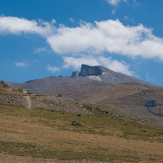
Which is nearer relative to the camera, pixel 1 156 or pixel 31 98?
pixel 1 156

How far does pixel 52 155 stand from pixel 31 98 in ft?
227

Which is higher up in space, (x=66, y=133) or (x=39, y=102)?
(x=39, y=102)

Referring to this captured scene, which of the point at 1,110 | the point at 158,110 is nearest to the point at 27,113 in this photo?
the point at 1,110

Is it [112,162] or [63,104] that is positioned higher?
[63,104]

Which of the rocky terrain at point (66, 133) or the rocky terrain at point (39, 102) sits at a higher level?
the rocky terrain at point (39, 102)

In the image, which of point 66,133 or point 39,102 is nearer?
point 66,133

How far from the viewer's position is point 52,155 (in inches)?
1102

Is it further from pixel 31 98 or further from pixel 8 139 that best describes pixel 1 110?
pixel 8 139

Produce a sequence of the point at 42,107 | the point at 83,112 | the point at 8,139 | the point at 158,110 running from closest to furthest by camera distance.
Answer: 1. the point at 8,139
2. the point at 42,107
3. the point at 83,112
4. the point at 158,110

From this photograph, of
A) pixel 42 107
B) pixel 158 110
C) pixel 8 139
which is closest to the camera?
pixel 8 139

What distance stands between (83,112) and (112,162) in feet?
236

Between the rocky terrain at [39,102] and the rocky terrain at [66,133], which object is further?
the rocky terrain at [39,102]

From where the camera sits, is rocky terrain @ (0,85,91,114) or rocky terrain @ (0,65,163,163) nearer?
rocky terrain @ (0,65,163,163)

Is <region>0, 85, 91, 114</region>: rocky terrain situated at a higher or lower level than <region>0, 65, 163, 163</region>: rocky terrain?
higher
